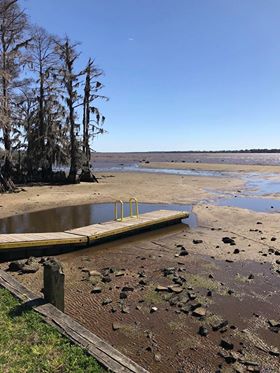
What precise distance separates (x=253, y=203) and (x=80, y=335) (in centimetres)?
1879

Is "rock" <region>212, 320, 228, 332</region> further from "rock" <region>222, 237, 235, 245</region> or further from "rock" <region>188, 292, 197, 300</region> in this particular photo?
"rock" <region>222, 237, 235, 245</region>

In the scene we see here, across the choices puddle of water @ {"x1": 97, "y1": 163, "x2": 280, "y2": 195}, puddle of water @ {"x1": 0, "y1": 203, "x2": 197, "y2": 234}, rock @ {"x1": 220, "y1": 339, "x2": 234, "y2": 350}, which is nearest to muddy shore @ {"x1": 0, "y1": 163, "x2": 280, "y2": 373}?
rock @ {"x1": 220, "y1": 339, "x2": 234, "y2": 350}

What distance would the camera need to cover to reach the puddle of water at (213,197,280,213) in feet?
67.6

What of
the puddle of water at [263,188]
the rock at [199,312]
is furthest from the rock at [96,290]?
the puddle of water at [263,188]

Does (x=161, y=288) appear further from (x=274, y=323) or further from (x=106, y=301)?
(x=274, y=323)

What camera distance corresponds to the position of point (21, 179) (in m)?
32.0

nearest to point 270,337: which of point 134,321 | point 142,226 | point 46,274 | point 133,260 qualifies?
point 134,321

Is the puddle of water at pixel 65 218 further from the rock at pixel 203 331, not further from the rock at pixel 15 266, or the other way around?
the rock at pixel 203 331

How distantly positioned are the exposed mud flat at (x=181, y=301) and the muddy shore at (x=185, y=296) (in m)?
0.02

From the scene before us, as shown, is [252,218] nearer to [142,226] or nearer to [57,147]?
[142,226]

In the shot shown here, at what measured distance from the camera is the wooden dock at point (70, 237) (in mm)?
11125

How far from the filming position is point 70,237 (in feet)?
39.7

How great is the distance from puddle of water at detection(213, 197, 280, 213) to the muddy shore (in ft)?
17.1

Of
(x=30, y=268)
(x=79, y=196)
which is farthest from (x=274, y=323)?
(x=79, y=196)
